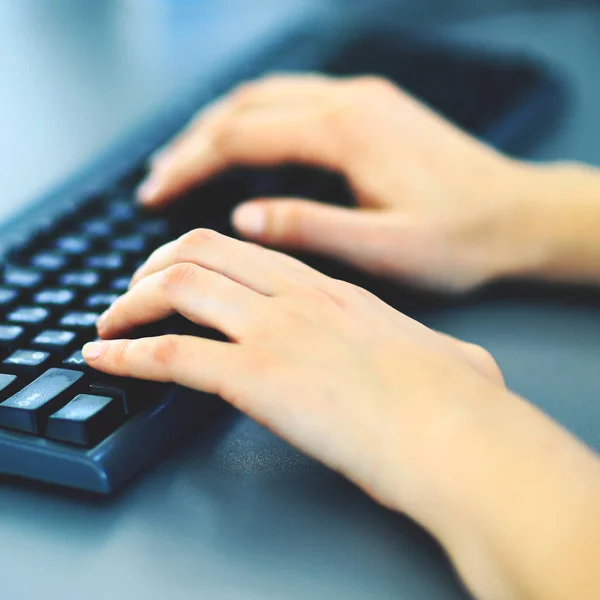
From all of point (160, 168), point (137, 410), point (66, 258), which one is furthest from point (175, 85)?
point (137, 410)

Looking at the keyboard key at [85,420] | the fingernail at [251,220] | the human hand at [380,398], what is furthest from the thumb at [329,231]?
the keyboard key at [85,420]

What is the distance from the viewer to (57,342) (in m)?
0.42

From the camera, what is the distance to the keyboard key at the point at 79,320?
0.43 metres

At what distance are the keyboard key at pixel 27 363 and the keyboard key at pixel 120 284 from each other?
0.26 feet

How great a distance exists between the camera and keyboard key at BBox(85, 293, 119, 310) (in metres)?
0.45

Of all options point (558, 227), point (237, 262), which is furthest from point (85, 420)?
point (558, 227)

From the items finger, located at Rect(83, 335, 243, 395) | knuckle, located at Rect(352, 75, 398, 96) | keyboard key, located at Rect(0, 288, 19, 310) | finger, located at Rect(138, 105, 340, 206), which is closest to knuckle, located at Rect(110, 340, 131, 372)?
finger, located at Rect(83, 335, 243, 395)

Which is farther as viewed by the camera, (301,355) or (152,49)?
(152,49)

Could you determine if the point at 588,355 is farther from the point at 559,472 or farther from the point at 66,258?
the point at 66,258

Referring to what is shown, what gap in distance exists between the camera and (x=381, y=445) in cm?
34

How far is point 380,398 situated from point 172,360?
10 cm

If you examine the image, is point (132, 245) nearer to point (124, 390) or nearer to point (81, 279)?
point (81, 279)

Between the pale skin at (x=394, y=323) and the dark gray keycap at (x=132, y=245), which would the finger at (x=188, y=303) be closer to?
the pale skin at (x=394, y=323)

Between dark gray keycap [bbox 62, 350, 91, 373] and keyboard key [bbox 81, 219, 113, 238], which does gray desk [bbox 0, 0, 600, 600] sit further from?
keyboard key [bbox 81, 219, 113, 238]
